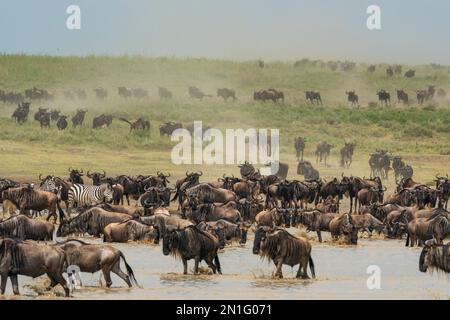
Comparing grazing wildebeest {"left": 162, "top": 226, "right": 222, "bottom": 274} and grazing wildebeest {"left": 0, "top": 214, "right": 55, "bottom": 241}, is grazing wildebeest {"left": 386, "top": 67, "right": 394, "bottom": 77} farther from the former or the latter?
grazing wildebeest {"left": 162, "top": 226, "right": 222, "bottom": 274}

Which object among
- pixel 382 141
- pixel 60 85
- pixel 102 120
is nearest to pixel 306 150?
pixel 382 141

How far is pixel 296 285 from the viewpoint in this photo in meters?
17.5

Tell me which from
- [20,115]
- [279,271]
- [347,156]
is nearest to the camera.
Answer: [279,271]

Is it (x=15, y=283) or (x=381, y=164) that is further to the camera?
(x=381, y=164)

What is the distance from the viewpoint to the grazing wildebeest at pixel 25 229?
19938mm

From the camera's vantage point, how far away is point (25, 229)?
20.3m

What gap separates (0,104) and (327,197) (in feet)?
102

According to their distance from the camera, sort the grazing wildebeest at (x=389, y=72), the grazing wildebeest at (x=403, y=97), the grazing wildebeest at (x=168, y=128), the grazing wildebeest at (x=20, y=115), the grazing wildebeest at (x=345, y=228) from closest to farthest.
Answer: the grazing wildebeest at (x=345, y=228) → the grazing wildebeest at (x=168, y=128) → the grazing wildebeest at (x=20, y=115) → the grazing wildebeest at (x=403, y=97) → the grazing wildebeest at (x=389, y=72)

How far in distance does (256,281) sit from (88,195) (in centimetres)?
1021

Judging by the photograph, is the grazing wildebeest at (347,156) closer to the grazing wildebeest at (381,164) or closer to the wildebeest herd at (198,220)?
the grazing wildebeest at (381,164)

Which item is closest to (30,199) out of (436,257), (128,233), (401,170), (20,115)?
(128,233)

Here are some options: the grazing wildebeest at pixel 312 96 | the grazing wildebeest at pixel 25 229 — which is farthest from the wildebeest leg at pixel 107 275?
the grazing wildebeest at pixel 312 96

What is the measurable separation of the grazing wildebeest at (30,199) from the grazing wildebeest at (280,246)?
7218 millimetres

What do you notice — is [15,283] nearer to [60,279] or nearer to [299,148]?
[60,279]
